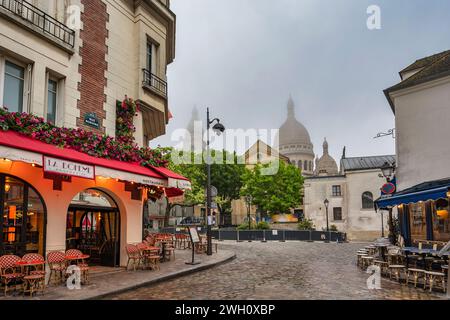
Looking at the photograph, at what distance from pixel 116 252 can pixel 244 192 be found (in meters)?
39.2

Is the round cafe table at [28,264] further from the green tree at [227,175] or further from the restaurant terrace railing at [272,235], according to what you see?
the green tree at [227,175]

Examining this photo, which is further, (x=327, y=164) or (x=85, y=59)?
(x=327, y=164)

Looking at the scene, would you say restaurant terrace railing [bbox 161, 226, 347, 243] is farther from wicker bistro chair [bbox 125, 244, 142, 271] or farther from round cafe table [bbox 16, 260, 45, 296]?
round cafe table [bbox 16, 260, 45, 296]

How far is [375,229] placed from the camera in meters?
39.8

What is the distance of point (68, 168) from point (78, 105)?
3191mm

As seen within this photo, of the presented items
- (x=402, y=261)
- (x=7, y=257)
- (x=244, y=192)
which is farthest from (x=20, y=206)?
(x=244, y=192)

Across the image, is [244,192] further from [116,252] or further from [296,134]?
[296,134]

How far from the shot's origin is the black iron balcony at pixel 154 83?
44.9 ft

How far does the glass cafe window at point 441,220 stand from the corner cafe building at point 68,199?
9893 mm

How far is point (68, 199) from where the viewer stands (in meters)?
10.0

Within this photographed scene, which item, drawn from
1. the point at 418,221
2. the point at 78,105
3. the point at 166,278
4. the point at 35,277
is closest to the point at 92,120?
the point at 78,105

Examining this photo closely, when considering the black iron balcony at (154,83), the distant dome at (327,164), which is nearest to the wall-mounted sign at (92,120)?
the black iron balcony at (154,83)

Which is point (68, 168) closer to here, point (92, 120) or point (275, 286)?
point (92, 120)
